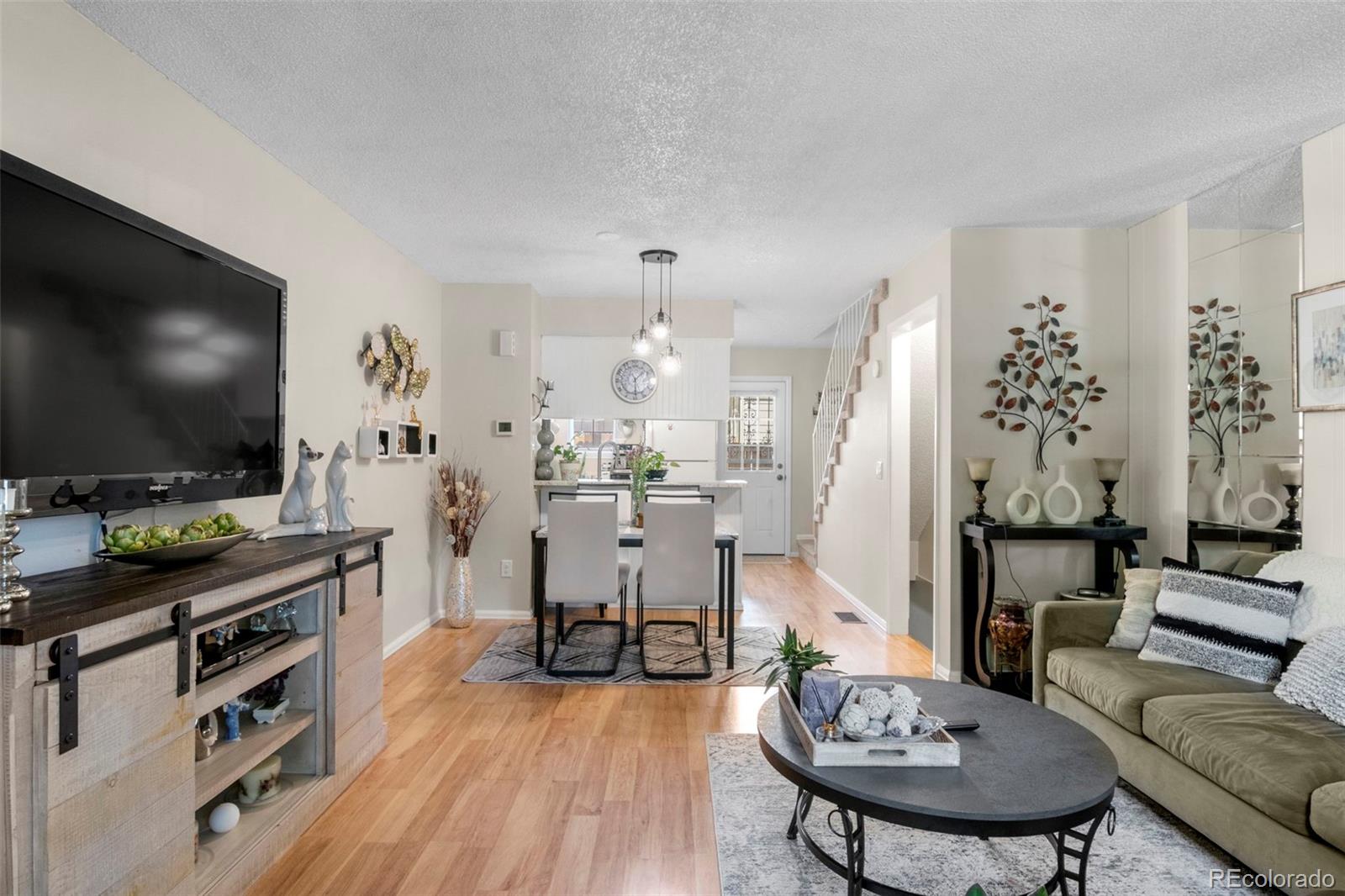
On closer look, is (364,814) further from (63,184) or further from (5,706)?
(63,184)

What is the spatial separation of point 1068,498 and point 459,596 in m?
3.83

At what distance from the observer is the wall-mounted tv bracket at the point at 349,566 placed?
8.36 feet

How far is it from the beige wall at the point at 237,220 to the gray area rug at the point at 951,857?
83.0 inches

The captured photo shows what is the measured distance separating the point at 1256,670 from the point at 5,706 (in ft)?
11.3

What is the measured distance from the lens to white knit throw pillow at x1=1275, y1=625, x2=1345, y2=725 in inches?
83.3

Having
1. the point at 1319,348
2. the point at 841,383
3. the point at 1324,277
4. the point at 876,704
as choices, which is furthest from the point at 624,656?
the point at 1324,277

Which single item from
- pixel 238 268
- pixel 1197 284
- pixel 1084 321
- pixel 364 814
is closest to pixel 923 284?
pixel 1084 321

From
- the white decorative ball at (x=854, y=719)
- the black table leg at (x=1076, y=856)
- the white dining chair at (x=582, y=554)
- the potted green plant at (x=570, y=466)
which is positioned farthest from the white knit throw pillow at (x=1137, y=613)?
the potted green plant at (x=570, y=466)

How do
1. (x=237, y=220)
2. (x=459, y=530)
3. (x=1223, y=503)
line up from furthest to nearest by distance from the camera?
1. (x=459, y=530)
2. (x=1223, y=503)
3. (x=237, y=220)

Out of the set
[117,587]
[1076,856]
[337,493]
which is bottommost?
[1076,856]

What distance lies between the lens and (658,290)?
550 cm

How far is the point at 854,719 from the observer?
6.10 feet

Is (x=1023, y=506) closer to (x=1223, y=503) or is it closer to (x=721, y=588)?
(x=1223, y=503)

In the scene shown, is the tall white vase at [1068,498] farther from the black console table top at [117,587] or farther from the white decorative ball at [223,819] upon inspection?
the white decorative ball at [223,819]
